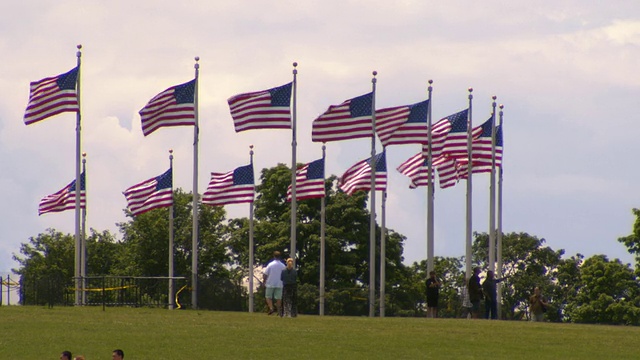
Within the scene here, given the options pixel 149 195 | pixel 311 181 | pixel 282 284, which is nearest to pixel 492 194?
pixel 311 181

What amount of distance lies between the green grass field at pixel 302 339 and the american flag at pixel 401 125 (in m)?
17.3

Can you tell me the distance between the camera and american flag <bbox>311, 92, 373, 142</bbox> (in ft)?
180

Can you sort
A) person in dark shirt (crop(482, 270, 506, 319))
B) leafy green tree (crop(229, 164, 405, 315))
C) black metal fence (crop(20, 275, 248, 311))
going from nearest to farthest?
1. person in dark shirt (crop(482, 270, 506, 319))
2. black metal fence (crop(20, 275, 248, 311))
3. leafy green tree (crop(229, 164, 405, 315))

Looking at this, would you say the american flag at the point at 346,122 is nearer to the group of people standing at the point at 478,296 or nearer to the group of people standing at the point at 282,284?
the group of people standing at the point at 478,296

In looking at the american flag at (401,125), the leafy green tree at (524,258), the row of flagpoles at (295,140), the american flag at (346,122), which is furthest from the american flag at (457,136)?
the leafy green tree at (524,258)

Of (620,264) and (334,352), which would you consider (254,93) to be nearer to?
(334,352)

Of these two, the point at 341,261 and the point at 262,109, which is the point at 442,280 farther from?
the point at 262,109

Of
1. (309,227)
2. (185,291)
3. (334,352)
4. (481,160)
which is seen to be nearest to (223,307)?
(185,291)

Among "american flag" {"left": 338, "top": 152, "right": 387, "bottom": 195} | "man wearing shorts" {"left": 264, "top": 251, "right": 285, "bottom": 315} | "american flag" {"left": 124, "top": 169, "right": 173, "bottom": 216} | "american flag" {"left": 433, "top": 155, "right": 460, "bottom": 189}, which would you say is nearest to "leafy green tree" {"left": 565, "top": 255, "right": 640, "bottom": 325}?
"american flag" {"left": 433, "top": 155, "right": 460, "bottom": 189}

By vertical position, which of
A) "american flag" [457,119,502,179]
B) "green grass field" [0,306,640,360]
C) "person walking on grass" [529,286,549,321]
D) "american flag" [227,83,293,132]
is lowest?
"green grass field" [0,306,640,360]

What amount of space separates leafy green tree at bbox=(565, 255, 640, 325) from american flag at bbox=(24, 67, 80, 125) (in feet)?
146

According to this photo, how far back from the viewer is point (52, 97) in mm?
55562

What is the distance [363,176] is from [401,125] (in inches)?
121

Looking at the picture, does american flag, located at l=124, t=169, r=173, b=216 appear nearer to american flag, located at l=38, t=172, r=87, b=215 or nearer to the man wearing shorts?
american flag, located at l=38, t=172, r=87, b=215
